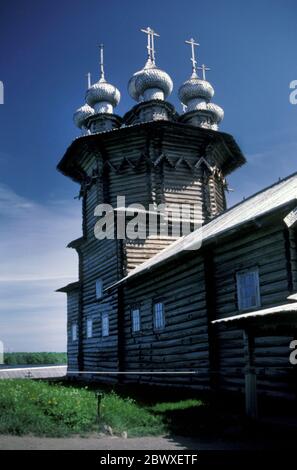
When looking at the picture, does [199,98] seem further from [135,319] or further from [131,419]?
[131,419]

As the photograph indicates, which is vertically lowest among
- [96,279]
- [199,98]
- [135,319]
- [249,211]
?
[135,319]

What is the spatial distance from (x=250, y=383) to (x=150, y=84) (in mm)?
20791

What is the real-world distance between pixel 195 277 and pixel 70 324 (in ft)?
54.8

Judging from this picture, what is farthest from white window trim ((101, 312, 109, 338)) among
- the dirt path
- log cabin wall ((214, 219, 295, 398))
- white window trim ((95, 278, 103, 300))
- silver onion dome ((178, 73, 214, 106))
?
silver onion dome ((178, 73, 214, 106))

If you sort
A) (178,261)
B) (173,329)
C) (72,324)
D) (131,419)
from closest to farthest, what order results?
(131,419)
(178,261)
(173,329)
(72,324)

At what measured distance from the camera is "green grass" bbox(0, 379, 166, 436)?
8.49 m

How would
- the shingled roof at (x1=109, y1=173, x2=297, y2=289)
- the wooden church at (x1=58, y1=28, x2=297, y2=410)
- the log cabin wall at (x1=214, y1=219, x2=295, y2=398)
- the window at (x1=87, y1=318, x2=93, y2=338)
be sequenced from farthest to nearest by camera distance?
the window at (x1=87, y1=318, x2=93, y2=338) → the shingled roof at (x1=109, y1=173, x2=297, y2=289) → the wooden church at (x1=58, y1=28, x2=297, y2=410) → the log cabin wall at (x1=214, y1=219, x2=295, y2=398)

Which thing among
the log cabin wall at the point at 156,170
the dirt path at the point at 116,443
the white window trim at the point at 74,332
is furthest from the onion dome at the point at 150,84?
the dirt path at the point at 116,443

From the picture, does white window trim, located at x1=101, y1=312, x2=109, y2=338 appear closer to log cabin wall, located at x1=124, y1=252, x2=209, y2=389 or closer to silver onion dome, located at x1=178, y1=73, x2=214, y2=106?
log cabin wall, located at x1=124, y1=252, x2=209, y2=389

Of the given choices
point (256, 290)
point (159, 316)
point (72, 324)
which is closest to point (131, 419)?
point (256, 290)

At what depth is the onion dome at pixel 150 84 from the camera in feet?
84.8

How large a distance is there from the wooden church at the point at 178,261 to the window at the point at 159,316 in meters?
0.04

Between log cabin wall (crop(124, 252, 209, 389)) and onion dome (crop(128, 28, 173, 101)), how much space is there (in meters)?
12.4

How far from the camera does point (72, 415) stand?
9367mm
